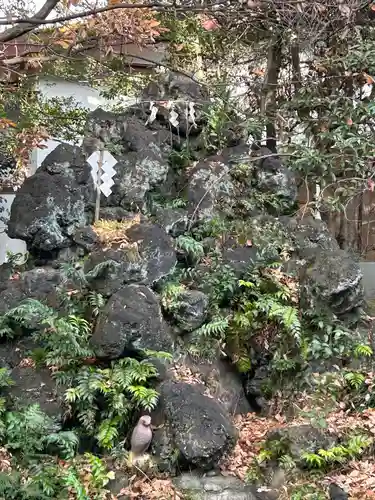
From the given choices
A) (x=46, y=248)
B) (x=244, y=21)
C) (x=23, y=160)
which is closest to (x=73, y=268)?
(x=46, y=248)

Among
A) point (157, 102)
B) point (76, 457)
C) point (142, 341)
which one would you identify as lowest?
point (76, 457)

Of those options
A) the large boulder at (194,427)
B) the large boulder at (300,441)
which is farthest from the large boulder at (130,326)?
the large boulder at (300,441)

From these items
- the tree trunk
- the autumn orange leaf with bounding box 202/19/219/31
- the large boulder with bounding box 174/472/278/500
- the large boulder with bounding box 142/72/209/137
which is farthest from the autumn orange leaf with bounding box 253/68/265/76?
the large boulder with bounding box 174/472/278/500

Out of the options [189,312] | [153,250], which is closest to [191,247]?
[153,250]

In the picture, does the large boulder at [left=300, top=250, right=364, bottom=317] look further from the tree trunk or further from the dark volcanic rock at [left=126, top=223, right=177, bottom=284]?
the tree trunk

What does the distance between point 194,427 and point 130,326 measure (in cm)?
128

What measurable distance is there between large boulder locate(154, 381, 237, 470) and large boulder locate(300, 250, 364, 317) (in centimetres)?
203

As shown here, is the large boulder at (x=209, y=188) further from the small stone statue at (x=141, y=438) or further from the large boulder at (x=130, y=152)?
A: the small stone statue at (x=141, y=438)

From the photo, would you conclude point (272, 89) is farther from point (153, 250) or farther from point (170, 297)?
point (170, 297)

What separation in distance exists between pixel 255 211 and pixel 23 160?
352 centimetres

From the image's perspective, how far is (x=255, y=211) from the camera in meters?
7.92

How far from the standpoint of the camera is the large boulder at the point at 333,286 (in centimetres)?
670

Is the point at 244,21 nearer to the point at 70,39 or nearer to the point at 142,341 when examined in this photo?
the point at 70,39

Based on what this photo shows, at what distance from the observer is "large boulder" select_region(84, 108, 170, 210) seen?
7449 millimetres
